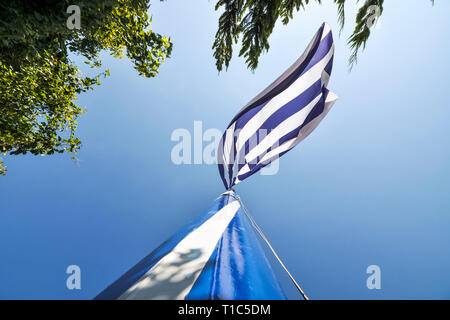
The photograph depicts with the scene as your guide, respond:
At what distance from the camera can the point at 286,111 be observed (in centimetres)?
315

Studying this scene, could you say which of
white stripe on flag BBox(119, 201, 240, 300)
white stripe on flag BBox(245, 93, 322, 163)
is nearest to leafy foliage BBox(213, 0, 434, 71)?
white stripe on flag BBox(245, 93, 322, 163)

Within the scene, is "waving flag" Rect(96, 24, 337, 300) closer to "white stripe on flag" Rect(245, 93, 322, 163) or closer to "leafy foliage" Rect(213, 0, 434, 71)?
"white stripe on flag" Rect(245, 93, 322, 163)

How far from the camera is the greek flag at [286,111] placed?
2.62 m

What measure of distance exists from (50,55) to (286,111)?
425 centimetres

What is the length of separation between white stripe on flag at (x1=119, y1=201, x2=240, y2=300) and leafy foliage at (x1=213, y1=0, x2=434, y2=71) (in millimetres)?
2601

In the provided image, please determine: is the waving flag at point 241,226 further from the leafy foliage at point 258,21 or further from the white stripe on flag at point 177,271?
the leafy foliage at point 258,21

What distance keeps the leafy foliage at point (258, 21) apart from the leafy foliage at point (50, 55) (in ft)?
4.36

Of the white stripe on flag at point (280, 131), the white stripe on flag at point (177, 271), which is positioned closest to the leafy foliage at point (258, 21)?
the white stripe on flag at point (280, 131)

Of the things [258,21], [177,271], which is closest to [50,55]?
[258,21]

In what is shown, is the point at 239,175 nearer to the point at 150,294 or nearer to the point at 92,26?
the point at 150,294

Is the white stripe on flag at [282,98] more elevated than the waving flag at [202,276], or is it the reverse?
the white stripe on flag at [282,98]

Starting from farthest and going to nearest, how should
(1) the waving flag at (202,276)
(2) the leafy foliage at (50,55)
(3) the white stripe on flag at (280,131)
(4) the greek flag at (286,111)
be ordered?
(3) the white stripe on flag at (280,131)
(4) the greek flag at (286,111)
(2) the leafy foliage at (50,55)
(1) the waving flag at (202,276)
